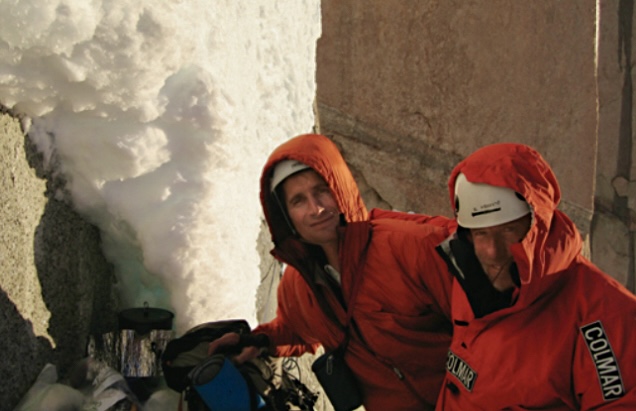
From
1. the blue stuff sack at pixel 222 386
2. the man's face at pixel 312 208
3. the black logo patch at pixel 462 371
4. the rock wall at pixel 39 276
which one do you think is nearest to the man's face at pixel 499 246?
the black logo patch at pixel 462 371

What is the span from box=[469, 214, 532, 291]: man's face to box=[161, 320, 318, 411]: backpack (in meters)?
0.76

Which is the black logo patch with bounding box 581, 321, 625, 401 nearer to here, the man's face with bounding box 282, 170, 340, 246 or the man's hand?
the man's face with bounding box 282, 170, 340, 246

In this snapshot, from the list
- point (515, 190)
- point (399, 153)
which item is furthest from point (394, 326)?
point (399, 153)

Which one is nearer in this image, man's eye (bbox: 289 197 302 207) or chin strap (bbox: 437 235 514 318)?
chin strap (bbox: 437 235 514 318)

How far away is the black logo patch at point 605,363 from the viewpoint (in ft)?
5.62

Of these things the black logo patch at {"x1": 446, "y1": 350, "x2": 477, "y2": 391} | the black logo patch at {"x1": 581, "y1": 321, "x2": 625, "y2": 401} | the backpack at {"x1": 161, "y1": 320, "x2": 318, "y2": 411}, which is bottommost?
the backpack at {"x1": 161, "y1": 320, "x2": 318, "y2": 411}

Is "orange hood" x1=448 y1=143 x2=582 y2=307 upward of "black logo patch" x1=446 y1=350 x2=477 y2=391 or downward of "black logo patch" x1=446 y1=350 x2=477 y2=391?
upward

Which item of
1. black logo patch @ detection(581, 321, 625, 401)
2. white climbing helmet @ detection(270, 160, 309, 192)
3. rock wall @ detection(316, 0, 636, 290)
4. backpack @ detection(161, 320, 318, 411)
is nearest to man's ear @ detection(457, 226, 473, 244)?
black logo patch @ detection(581, 321, 625, 401)

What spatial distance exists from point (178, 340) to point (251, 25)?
1.44m

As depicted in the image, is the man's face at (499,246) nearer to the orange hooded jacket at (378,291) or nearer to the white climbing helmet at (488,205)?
the white climbing helmet at (488,205)

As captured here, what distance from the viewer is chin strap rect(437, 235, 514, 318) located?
2.01m

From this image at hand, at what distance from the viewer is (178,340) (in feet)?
7.95

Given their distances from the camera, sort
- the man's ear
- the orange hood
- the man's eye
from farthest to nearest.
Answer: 1. the man's eye
2. the man's ear
3. the orange hood

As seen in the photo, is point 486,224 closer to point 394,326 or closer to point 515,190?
point 515,190
